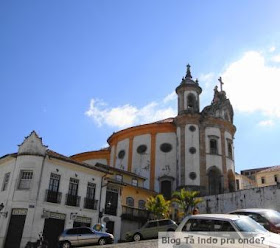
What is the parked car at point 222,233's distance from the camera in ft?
29.6

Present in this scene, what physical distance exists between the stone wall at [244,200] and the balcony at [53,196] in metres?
16.4

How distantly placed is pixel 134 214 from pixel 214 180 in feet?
40.8

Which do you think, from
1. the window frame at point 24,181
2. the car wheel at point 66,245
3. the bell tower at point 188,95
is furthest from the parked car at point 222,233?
the bell tower at point 188,95

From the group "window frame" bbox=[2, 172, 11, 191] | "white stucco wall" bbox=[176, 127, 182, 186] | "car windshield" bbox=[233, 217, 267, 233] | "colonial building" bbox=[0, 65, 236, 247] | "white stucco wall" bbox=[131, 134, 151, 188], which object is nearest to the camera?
"car windshield" bbox=[233, 217, 267, 233]

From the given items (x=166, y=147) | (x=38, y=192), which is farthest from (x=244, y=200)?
(x=38, y=192)

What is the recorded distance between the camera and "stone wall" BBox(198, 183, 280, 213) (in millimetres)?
32062

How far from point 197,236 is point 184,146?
3239cm

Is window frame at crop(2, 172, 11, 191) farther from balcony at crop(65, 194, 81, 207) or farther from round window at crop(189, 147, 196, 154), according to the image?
round window at crop(189, 147, 196, 154)

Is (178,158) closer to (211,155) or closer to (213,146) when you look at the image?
(211,155)

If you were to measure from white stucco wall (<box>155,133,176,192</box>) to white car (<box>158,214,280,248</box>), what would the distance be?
31.6m

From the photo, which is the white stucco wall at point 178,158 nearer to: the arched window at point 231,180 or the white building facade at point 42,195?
the arched window at point 231,180

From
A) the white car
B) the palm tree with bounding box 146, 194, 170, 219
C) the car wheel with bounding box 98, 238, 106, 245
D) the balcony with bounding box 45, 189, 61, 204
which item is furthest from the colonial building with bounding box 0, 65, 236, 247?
the white car

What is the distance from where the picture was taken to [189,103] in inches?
1812

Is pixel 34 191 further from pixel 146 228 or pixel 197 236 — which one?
pixel 197 236
